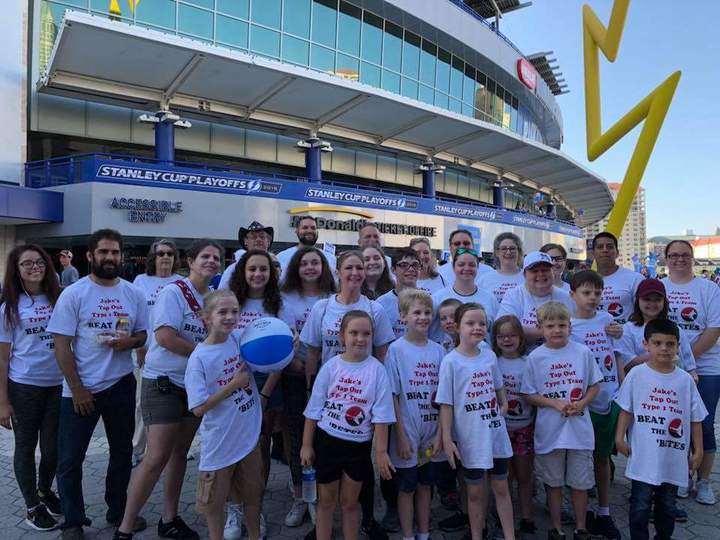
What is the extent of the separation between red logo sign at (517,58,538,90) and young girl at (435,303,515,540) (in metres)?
32.2

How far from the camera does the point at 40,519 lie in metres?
3.25

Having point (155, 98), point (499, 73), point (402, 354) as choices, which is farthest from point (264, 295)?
point (499, 73)

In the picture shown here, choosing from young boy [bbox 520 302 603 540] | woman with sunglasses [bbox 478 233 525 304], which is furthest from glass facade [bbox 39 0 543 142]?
young boy [bbox 520 302 603 540]

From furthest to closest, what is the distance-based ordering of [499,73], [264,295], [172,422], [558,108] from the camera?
[558,108] < [499,73] < [264,295] < [172,422]

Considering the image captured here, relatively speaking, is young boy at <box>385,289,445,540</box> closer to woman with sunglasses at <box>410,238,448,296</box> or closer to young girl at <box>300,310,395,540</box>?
young girl at <box>300,310,395,540</box>

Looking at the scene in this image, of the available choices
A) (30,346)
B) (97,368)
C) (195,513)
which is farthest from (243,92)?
(195,513)

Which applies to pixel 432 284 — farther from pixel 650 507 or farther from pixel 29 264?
pixel 29 264

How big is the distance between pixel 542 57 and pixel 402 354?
1633 inches

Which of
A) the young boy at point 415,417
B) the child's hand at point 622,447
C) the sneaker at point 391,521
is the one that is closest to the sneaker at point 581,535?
the child's hand at point 622,447

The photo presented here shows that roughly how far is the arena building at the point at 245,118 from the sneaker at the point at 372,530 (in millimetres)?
13354

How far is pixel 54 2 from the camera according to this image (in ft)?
49.7

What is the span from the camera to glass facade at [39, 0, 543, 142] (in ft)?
53.2

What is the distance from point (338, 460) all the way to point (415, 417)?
0.59m

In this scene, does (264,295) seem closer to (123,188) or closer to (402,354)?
(402,354)
